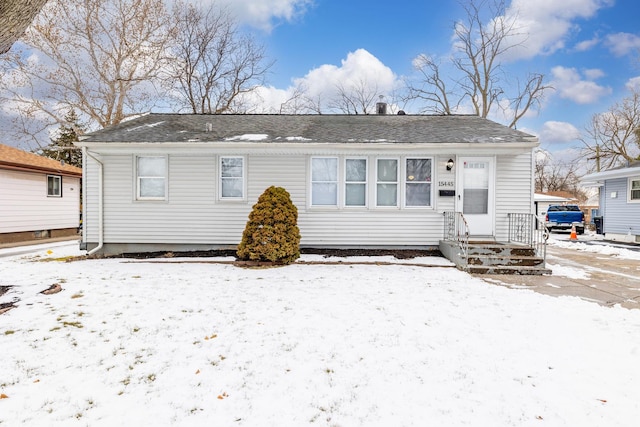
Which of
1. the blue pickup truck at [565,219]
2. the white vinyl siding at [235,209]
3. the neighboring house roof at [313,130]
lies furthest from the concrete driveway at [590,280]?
the blue pickup truck at [565,219]

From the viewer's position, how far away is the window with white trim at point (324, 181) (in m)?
8.89

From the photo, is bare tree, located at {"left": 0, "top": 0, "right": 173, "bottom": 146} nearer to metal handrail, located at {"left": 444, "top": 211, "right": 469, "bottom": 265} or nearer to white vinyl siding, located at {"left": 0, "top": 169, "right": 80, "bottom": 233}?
white vinyl siding, located at {"left": 0, "top": 169, "right": 80, "bottom": 233}

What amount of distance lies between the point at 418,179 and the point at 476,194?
1.56 metres

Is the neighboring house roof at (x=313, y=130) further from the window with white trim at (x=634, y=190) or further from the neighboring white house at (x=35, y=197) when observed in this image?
the window with white trim at (x=634, y=190)

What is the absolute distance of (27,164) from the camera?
43.4ft

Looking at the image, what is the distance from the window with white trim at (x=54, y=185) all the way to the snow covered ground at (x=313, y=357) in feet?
40.4

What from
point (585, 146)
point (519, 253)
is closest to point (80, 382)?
point (519, 253)

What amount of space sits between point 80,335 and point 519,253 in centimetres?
821

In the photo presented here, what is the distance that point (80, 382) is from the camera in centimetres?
275

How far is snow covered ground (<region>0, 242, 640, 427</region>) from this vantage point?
7.84 feet

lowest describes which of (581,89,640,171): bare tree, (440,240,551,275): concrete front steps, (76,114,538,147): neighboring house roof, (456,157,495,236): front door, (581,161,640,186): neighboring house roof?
(440,240,551,275): concrete front steps

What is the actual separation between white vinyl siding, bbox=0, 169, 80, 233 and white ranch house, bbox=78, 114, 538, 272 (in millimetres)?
Answer: 7165

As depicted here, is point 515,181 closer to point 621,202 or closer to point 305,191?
point 305,191

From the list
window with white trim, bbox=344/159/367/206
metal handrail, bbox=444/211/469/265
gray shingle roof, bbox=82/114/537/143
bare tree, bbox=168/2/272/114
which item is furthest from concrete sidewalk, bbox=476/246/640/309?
bare tree, bbox=168/2/272/114
